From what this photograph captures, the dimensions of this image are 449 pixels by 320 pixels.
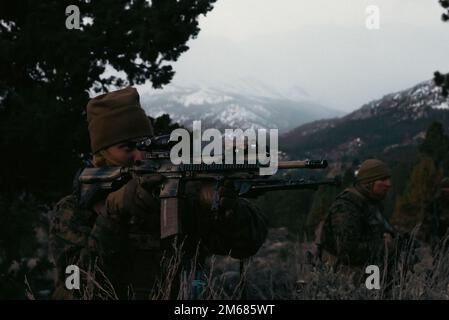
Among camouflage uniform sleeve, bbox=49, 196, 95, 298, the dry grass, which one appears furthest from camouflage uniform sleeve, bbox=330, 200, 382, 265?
camouflage uniform sleeve, bbox=49, 196, 95, 298

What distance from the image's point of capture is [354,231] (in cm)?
610

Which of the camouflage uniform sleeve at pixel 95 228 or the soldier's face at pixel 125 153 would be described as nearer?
the camouflage uniform sleeve at pixel 95 228

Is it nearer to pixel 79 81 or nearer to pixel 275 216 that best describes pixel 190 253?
pixel 79 81

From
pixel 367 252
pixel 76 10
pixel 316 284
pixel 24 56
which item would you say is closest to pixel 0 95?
pixel 24 56

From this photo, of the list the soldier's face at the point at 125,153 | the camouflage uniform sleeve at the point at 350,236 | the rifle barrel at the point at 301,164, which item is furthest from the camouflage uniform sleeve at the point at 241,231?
the camouflage uniform sleeve at the point at 350,236

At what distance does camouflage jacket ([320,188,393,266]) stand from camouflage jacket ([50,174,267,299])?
106 inches

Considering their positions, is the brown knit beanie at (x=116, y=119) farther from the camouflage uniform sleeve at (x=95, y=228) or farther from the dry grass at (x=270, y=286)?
the dry grass at (x=270, y=286)

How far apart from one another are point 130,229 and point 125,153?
20.2 inches

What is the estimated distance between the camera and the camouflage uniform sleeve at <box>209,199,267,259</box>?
3391 millimetres

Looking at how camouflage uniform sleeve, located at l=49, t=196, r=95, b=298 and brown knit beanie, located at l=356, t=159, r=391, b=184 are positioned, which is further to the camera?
brown knit beanie, located at l=356, t=159, r=391, b=184

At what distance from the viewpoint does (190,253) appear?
360 cm

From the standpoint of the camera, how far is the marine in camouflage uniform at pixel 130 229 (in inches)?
133

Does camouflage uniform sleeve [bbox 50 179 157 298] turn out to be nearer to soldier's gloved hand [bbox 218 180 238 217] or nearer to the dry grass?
the dry grass

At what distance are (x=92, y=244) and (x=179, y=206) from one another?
528 mm
